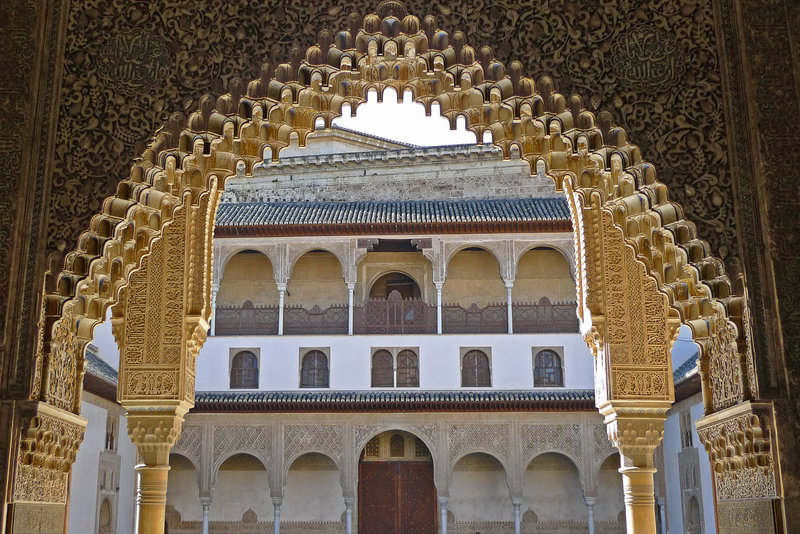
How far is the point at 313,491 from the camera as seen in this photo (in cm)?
2156

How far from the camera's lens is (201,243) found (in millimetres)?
7367

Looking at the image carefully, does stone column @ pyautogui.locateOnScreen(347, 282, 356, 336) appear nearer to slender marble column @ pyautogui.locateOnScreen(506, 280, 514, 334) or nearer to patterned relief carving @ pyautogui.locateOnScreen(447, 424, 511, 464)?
patterned relief carving @ pyautogui.locateOnScreen(447, 424, 511, 464)

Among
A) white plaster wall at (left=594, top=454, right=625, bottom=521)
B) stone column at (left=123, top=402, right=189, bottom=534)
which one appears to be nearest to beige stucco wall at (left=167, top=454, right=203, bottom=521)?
white plaster wall at (left=594, top=454, right=625, bottom=521)

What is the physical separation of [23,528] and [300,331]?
17343 mm

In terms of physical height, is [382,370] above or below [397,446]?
above

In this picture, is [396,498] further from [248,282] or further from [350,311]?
[248,282]

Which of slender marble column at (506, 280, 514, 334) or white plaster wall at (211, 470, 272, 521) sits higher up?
slender marble column at (506, 280, 514, 334)

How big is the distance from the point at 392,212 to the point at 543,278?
409 centimetres

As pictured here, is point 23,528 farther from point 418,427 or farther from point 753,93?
point 418,427

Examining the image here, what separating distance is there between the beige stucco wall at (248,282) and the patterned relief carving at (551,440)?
23.7 feet

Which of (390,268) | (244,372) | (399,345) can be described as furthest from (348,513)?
(390,268)

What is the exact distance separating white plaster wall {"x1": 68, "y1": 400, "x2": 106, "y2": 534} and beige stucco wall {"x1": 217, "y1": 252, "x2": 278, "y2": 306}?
5401 mm

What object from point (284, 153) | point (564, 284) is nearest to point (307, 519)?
point (564, 284)

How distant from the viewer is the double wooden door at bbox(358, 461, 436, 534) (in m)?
20.8
